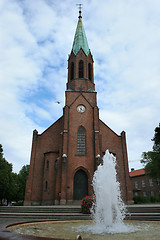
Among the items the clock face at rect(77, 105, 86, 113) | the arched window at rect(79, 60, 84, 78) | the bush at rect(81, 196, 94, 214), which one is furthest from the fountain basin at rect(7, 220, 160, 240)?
the arched window at rect(79, 60, 84, 78)

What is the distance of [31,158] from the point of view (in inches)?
994

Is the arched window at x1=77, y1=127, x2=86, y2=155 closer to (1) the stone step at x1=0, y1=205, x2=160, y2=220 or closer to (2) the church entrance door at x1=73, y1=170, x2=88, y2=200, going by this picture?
(2) the church entrance door at x1=73, y1=170, x2=88, y2=200

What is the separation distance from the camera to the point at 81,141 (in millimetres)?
24969

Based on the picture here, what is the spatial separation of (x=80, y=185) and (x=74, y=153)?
4027 millimetres

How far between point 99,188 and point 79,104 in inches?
774

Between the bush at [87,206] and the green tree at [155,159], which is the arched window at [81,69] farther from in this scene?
the bush at [87,206]

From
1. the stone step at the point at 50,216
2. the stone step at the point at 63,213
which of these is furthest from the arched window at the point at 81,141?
the stone step at the point at 50,216

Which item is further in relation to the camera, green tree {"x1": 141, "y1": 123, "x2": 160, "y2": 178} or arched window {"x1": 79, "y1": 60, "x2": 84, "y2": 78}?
arched window {"x1": 79, "y1": 60, "x2": 84, "y2": 78}

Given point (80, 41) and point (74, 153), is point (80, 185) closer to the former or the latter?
point (74, 153)

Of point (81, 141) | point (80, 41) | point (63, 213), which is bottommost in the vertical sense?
point (63, 213)

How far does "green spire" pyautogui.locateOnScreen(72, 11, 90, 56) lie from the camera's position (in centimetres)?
3328

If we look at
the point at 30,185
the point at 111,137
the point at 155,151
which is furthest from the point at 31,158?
the point at 155,151

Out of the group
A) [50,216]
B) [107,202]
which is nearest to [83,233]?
[107,202]

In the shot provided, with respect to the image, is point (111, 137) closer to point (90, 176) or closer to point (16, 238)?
point (90, 176)
